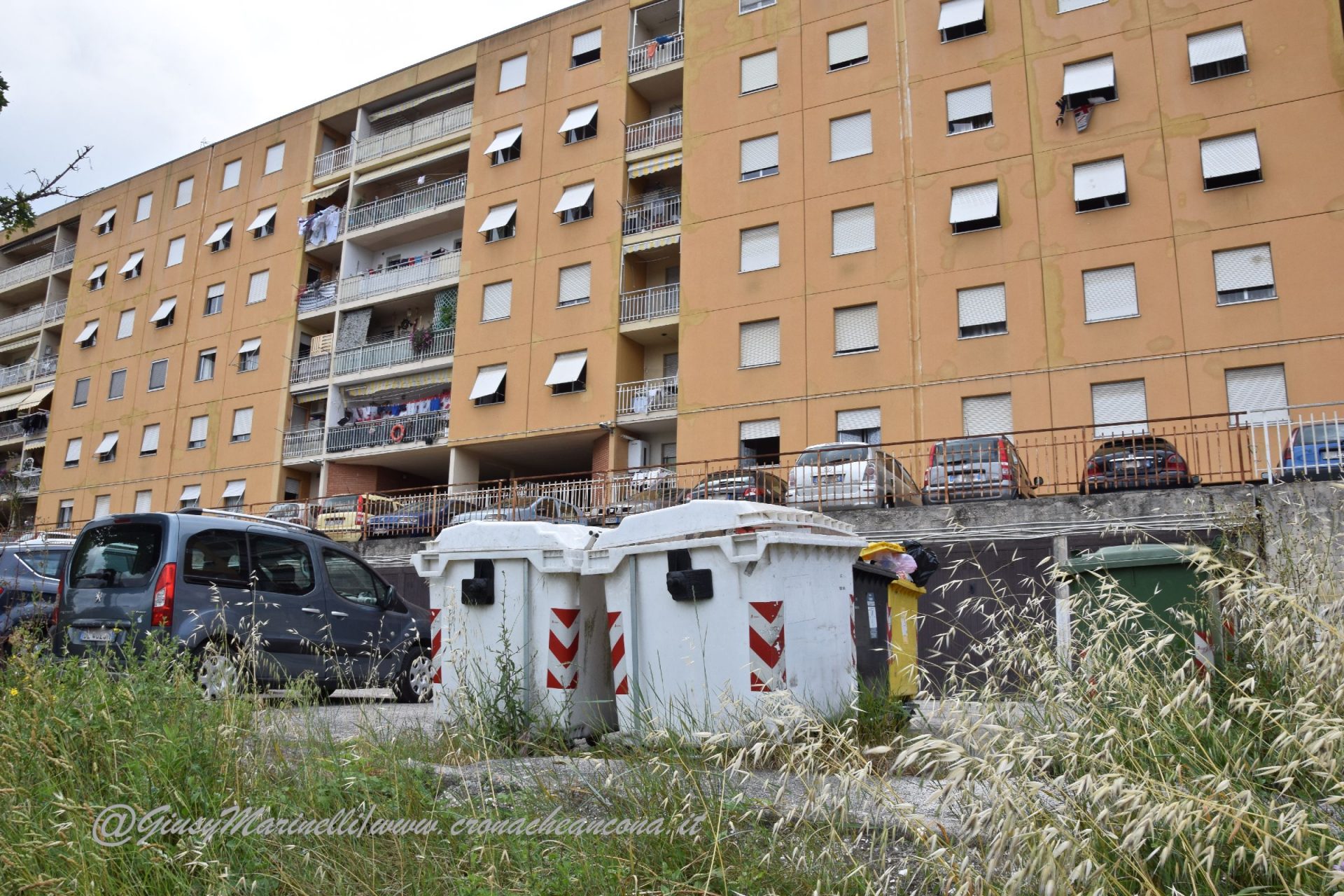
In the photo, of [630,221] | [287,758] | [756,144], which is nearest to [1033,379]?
[756,144]

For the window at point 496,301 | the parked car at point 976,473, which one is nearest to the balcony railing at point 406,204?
the window at point 496,301

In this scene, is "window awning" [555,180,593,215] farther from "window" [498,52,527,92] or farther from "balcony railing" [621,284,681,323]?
"window" [498,52,527,92]

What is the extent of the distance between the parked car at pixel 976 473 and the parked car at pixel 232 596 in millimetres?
10203

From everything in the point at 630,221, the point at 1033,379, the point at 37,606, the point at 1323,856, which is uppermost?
the point at 630,221

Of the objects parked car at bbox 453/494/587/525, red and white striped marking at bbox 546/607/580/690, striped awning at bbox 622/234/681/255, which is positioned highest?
striped awning at bbox 622/234/681/255

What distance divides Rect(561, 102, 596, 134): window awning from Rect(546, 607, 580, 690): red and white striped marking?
24.8m

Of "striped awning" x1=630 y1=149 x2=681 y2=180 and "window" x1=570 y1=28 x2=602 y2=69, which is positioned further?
"window" x1=570 y1=28 x2=602 y2=69

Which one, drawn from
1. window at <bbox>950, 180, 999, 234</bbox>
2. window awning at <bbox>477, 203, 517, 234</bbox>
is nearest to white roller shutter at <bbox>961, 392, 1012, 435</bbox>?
window at <bbox>950, 180, 999, 234</bbox>

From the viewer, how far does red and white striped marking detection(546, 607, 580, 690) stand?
255 inches

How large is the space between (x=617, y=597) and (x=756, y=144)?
22071 mm

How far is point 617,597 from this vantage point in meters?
6.34

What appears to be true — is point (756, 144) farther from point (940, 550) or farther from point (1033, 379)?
point (940, 550)

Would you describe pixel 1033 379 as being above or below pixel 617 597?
above

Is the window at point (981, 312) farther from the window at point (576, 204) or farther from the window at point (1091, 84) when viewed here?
the window at point (576, 204)
